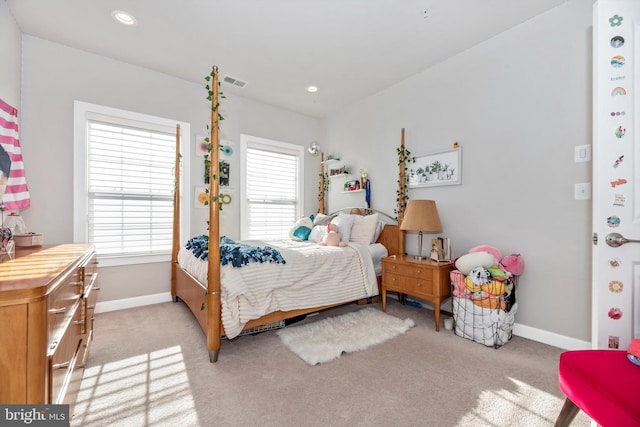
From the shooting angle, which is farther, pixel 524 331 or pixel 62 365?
pixel 524 331

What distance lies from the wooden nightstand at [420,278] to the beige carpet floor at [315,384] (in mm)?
357

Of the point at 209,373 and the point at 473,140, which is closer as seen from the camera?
the point at 209,373

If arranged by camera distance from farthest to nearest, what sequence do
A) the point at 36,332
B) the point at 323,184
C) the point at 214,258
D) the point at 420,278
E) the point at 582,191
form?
the point at 323,184 < the point at 420,278 < the point at 582,191 < the point at 214,258 < the point at 36,332

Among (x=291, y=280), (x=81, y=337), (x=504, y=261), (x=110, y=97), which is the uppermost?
(x=110, y=97)

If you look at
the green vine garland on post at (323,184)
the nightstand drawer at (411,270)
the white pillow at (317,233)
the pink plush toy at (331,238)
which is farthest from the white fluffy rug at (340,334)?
the green vine garland on post at (323,184)

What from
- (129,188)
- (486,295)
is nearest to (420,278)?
(486,295)

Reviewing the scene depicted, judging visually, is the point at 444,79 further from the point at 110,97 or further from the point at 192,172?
the point at 110,97

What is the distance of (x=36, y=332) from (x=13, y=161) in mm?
2493

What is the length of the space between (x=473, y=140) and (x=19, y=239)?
3902 millimetres

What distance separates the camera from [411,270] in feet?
9.48

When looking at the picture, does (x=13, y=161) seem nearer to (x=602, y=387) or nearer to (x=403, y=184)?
(x=403, y=184)

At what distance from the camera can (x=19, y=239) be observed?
1.98 metres

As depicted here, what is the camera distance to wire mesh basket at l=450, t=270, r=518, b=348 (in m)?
2.34

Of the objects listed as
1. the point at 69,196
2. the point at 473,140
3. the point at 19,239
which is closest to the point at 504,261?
the point at 473,140
